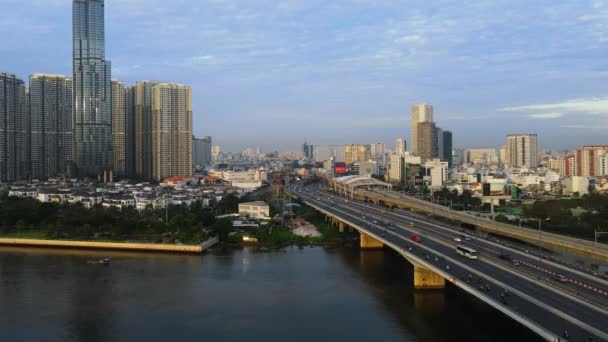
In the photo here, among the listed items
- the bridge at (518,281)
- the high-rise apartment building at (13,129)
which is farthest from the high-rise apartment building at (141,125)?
the bridge at (518,281)

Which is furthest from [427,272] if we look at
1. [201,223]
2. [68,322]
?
[201,223]

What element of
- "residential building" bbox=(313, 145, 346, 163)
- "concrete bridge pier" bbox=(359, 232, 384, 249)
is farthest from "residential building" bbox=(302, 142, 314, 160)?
"concrete bridge pier" bbox=(359, 232, 384, 249)

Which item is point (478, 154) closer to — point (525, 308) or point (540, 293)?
point (540, 293)

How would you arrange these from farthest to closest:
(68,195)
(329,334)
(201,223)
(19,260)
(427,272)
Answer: (68,195) < (201,223) < (19,260) < (427,272) < (329,334)

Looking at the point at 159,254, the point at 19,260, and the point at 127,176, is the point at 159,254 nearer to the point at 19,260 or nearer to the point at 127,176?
the point at 19,260

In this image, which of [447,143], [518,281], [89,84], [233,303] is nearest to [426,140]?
[447,143]

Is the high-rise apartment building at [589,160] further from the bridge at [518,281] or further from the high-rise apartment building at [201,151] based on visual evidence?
the high-rise apartment building at [201,151]

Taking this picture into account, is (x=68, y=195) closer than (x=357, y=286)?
No
